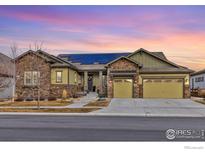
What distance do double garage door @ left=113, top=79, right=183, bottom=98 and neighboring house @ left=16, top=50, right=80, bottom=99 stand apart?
5.84 metres

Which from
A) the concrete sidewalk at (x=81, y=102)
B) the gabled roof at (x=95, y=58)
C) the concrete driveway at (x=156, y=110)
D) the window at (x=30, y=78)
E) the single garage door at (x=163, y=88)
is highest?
the gabled roof at (x=95, y=58)

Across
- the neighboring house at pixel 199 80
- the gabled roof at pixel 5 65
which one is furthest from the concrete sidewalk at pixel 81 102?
the neighboring house at pixel 199 80

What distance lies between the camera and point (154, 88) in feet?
130

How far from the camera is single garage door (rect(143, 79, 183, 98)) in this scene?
39.0 meters

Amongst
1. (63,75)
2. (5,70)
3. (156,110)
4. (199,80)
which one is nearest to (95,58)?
(63,75)

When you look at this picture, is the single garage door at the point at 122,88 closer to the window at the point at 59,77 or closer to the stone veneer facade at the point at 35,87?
the stone veneer facade at the point at 35,87

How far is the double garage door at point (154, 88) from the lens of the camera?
1537 inches

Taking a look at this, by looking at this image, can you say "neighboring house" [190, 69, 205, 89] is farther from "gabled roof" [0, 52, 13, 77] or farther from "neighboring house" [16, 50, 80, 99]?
"gabled roof" [0, 52, 13, 77]

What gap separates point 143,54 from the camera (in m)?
41.9

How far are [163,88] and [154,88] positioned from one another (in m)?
1.04

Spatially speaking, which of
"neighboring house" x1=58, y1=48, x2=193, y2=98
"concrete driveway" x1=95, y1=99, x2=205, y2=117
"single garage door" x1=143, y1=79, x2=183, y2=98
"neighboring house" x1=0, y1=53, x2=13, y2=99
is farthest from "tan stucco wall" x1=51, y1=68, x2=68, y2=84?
"concrete driveway" x1=95, y1=99, x2=205, y2=117

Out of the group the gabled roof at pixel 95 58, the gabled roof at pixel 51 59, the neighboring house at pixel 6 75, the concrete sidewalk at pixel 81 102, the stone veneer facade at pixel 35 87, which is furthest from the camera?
the gabled roof at pixel 95 58

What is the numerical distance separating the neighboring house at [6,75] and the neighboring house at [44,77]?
5.20 ft
